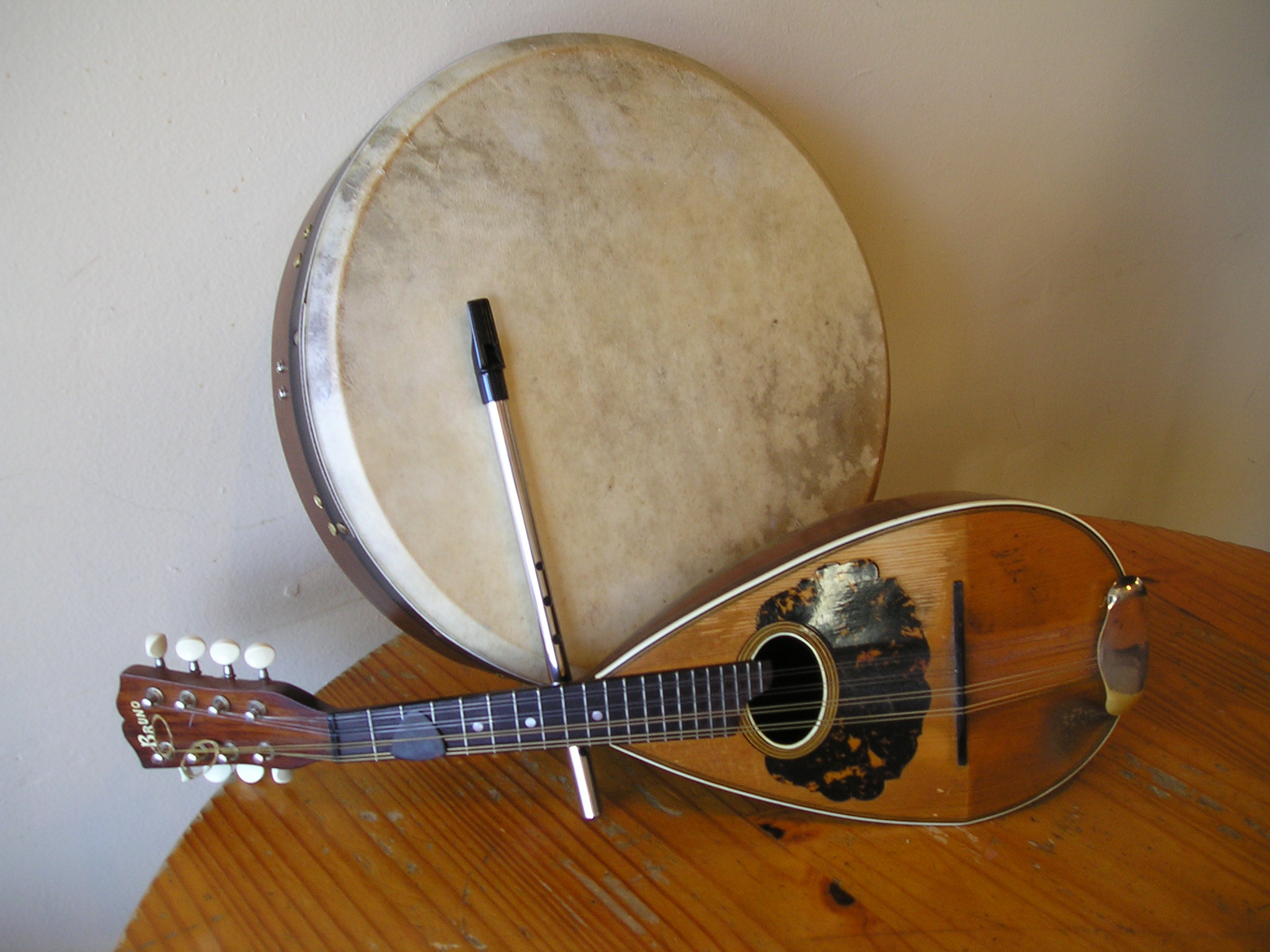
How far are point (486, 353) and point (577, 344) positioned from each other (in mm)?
104

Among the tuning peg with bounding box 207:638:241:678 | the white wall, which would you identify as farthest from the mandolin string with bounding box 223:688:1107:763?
the white wall

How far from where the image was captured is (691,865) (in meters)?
0.75

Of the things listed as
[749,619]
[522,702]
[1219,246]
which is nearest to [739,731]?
[749,619]

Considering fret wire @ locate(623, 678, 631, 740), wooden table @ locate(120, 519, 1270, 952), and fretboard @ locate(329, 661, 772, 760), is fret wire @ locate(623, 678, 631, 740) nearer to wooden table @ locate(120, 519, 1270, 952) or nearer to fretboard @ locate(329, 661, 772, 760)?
fretboard @ locate(329, 661, 772, 760)

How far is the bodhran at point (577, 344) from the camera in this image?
28.5 inches

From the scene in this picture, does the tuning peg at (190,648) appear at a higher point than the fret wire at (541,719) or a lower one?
higher

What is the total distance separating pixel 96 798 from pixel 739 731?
27.8 inches

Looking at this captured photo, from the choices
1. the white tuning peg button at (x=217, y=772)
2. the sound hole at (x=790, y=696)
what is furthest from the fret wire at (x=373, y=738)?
the sound hole at (x=790, y=696)

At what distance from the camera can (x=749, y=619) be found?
791 millimetres

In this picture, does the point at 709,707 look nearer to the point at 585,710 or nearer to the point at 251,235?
the point at 585,710

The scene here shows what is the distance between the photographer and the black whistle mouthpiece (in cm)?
74

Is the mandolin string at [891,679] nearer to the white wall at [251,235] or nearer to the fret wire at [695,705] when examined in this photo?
the fret wire at [695,705]

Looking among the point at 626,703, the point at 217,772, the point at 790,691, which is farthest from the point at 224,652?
the point at 790,691

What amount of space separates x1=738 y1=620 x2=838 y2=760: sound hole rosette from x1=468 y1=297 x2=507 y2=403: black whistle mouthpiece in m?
0.33
